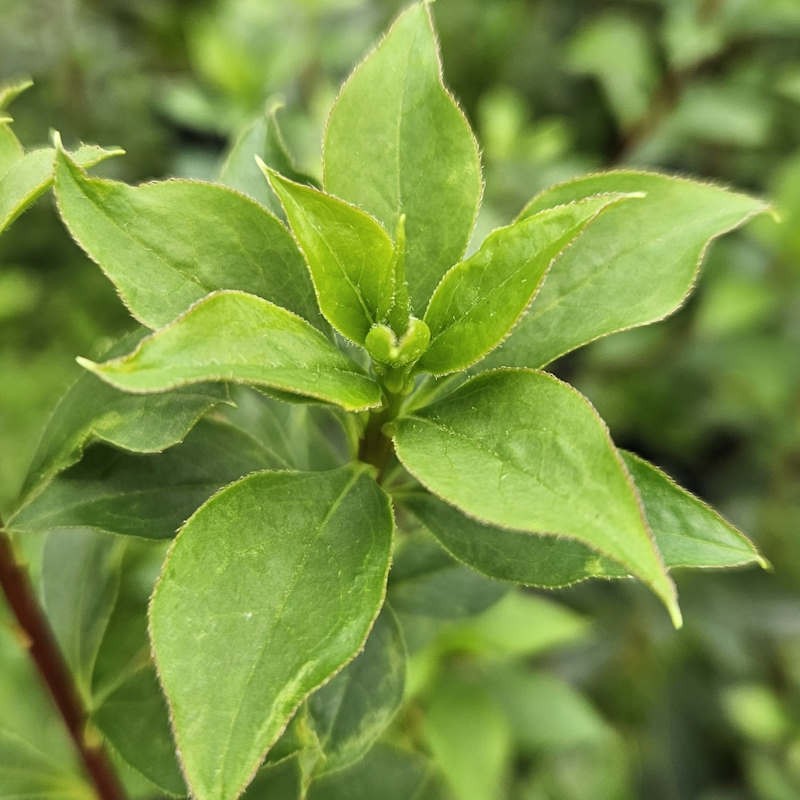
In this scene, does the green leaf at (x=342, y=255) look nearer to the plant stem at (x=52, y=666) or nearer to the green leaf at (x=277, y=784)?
the plant stem at (x=52, y=666)

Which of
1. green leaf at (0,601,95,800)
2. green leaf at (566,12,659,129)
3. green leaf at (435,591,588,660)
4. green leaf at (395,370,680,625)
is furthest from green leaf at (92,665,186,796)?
green leaf at (566,12,659,129)

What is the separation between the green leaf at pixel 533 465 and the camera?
0.47 meters

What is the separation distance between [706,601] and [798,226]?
885mm

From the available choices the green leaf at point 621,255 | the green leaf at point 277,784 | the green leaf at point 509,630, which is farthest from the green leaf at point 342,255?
the green leaf at point 509,630

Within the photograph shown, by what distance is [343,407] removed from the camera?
56cm

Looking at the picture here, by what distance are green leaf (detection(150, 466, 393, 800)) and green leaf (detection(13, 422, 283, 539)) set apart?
0.35ft

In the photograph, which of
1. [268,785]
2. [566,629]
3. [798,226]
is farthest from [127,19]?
[268,785]

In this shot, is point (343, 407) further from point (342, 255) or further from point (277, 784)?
point (277, 784)

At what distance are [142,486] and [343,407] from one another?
202 millimetres

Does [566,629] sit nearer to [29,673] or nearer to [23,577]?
[29,673]

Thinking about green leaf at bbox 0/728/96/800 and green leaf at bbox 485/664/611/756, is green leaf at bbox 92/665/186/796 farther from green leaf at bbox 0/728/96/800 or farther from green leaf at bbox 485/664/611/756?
green leaf at bbox 485/664/611/756

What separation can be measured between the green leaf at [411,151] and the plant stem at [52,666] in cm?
39

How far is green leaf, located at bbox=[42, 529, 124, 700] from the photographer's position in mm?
853

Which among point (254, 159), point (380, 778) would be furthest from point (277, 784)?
point (254, 159)
